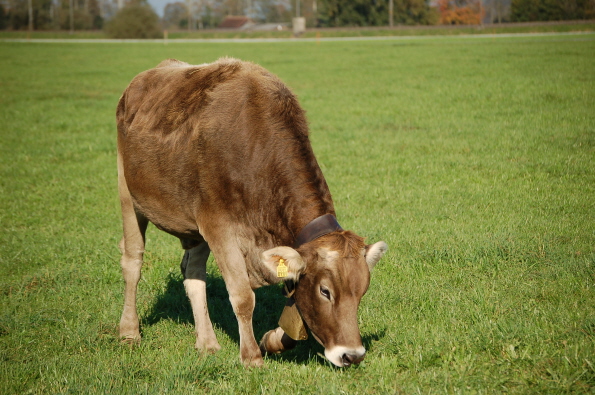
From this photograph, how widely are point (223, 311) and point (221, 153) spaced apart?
2087mm

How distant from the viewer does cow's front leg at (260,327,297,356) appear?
16.2 ft

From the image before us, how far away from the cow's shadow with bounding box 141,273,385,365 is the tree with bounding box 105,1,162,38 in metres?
75.4

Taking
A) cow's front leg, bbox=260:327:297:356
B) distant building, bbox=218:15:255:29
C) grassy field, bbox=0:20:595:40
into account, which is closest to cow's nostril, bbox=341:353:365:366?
cow's front leg, bbox=260:327:297:356

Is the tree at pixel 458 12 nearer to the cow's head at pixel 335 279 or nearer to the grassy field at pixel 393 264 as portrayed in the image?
the grassy field at pixel 393 264

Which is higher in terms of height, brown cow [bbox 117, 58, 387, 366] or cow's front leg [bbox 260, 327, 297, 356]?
brown cow [bbox 117, 58, 387, 366]

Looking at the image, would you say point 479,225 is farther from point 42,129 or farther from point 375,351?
point 42,129

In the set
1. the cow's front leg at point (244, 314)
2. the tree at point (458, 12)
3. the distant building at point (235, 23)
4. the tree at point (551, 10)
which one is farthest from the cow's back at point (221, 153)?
the distant building at point (235, 23)

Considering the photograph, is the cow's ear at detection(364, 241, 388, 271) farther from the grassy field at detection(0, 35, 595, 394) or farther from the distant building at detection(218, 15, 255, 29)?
the distant building at detection(218, 15, 255, 29)

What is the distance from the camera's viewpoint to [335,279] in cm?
423

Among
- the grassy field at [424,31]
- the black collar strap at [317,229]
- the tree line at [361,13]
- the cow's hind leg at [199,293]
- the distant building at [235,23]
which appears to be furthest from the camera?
the distant building at [235,23]

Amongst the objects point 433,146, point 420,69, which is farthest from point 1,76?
point 433,146

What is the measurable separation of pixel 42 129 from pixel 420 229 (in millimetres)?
12698

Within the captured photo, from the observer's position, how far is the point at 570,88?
1742 centimetres

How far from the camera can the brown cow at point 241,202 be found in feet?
14.1
